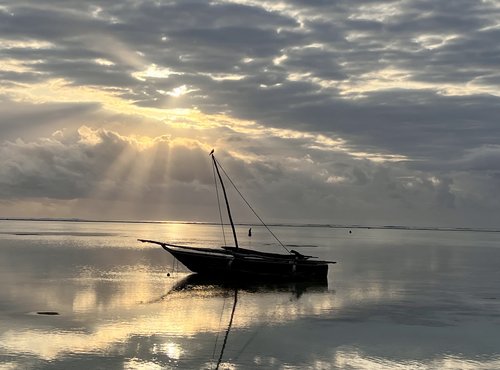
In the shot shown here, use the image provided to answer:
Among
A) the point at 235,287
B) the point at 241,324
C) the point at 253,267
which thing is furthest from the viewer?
the point at 253,267

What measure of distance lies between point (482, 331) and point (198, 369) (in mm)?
15180

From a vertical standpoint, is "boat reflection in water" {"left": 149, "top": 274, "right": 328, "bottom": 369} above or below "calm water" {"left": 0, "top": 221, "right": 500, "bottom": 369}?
below

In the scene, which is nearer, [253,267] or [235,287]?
[235,287]

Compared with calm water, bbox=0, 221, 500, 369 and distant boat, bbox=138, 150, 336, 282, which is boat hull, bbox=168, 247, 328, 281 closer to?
distant boat, bbox=138, 150, 336, 282

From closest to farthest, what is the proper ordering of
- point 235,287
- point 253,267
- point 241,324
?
point 241,324, point 235,287, point 253,267

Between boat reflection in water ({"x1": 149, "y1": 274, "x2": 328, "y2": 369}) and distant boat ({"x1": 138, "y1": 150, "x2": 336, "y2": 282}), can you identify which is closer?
boat reflection in water ({"x1": 149, "y1": 274, "x2": 328, "y2": 369})

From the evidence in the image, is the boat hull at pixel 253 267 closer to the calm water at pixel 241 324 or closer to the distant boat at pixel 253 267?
the distant boat at pixel 253 267

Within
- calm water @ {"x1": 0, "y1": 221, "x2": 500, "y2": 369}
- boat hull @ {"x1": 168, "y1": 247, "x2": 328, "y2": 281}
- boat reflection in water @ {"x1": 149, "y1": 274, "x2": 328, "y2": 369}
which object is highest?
boat hull @ {"x1": 168, "y1": 247, "x2": 328, "y2": 281}

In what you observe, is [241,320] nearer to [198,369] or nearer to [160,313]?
[160,313]

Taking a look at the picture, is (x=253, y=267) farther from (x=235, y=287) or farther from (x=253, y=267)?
(x=235, y=287)

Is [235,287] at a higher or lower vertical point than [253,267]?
lower

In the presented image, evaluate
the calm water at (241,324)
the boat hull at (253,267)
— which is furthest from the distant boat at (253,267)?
the calm water at (241,324)

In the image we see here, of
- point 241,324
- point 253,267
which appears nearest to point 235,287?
point 253,267

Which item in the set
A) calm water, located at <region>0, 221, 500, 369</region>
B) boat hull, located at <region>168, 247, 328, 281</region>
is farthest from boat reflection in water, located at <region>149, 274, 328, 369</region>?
boat hull, located at <region>168, 247, 328, 281</region>
